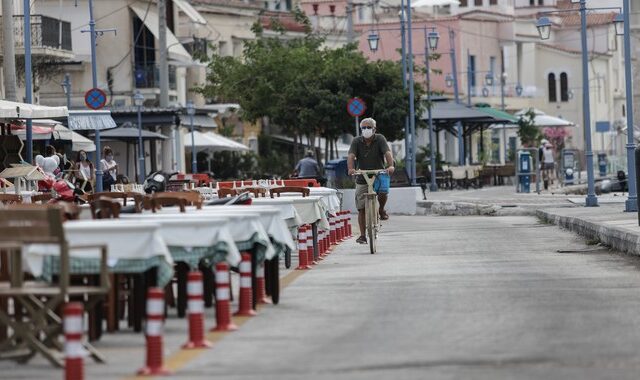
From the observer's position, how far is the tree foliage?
62719 mm

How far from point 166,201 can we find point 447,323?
477 cm

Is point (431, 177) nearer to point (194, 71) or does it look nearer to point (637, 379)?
point (194, 71)

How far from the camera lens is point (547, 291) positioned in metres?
18.7

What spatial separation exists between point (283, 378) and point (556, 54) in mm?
117299

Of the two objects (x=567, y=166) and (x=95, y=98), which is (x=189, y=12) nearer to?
(x=567, y=166)

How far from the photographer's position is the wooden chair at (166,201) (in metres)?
18.5

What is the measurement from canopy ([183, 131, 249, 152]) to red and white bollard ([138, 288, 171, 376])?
59.6 m

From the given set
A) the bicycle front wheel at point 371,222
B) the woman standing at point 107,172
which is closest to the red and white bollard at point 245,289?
the bicycle front wheel at point 371,222

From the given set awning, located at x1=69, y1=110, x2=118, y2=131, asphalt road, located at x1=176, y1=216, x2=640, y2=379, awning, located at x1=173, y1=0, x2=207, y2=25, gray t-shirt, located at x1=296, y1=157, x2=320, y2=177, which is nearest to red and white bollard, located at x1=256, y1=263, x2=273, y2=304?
asphalt road, located at x1=176, y1=216, x2=640, y2=379

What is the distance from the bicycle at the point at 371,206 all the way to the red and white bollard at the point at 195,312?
13.0 m

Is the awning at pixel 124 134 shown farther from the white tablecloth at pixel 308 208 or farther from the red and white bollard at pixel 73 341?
the red and white bollard at pixel 73 341

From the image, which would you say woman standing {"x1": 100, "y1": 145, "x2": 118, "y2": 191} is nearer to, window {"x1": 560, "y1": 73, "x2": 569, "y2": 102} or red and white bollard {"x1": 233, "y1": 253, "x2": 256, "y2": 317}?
red and white bollard {"x1": 233, "y1": 253, "x2": 256, "y2": 317}

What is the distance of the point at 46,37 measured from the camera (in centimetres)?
6025

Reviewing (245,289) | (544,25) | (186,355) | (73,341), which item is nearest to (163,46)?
(544,25)
